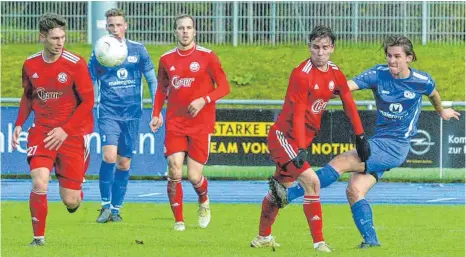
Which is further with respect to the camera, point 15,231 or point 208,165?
point 208,165

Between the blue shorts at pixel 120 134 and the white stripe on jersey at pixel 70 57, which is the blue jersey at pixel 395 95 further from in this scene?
the blue shorts at pixel 120 134

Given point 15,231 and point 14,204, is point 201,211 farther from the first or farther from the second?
point 14,204

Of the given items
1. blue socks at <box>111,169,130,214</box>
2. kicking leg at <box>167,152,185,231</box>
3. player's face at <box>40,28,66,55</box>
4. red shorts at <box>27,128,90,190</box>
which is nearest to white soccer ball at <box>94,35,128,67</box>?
blue socks at <box>111,169,130,214</box>

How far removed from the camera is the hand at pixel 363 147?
1149 cm

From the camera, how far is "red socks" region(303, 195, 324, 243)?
1130cm

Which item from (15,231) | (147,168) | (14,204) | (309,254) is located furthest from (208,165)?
(309,254)

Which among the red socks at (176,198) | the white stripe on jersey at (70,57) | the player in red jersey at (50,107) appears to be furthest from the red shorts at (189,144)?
the white stripe on jersey at (70,57)

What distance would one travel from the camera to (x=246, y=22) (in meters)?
30.7

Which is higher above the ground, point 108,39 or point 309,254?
point 108,39

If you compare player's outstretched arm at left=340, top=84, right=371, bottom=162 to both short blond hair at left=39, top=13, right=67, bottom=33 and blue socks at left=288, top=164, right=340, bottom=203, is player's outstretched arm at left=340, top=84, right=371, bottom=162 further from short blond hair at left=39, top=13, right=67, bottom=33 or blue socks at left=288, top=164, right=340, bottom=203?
short blond hair at left=39, top=13, right=67, bottom=33

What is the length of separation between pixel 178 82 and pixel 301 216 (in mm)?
2748

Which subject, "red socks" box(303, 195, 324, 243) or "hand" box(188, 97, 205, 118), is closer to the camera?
"red socks" box(303, 195, 324, 243)

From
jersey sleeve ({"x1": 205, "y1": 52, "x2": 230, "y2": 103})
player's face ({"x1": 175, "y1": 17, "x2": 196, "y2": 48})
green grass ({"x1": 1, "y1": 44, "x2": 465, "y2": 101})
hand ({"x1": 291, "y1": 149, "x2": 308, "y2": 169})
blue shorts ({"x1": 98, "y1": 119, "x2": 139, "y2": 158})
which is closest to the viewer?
hand ({"x1": 291, "y1": 149, "x2": 308, "y2": 169})

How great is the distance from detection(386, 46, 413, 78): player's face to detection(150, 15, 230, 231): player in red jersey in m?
2.47
